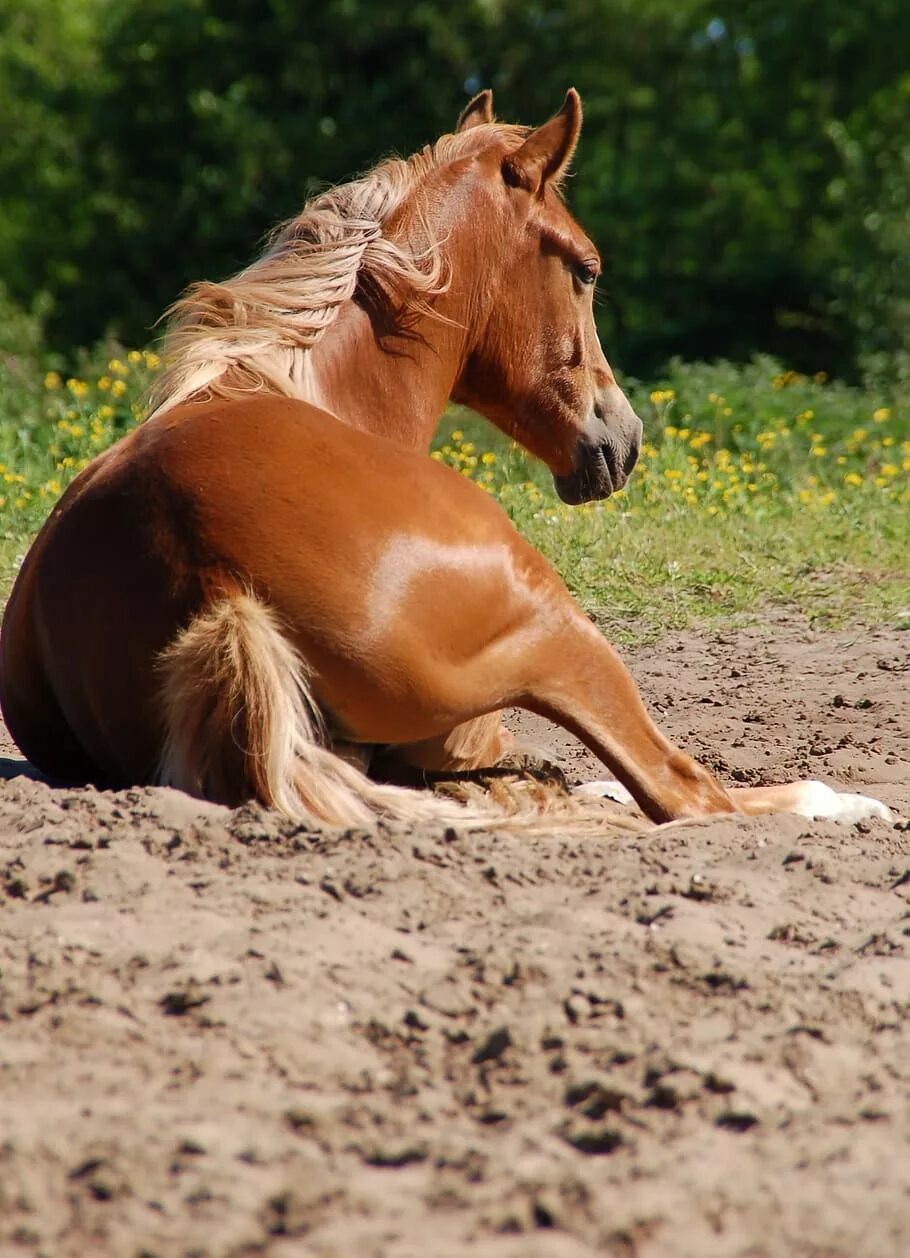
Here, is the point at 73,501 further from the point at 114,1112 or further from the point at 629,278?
the point at 629,278

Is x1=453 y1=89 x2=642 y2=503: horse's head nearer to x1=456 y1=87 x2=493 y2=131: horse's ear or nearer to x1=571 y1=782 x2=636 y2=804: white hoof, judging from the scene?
x1=456 y1=87 x2=493 y2=131: horse's ear

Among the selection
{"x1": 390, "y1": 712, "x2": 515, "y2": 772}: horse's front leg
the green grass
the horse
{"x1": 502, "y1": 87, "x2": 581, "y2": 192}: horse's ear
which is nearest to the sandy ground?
the horse

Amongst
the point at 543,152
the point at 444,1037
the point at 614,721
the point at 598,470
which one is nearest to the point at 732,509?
the point at 598,470

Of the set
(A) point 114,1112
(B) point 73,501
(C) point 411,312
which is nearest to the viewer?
(A) point 114,1112

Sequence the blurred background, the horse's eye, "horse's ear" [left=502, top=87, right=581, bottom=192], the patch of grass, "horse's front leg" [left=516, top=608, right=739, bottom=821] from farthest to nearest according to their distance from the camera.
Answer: the blurred background → the patch of grass → the horse's eye → "horse's ear" [left=502, top=87, right=581, bottom=192] → "horse's front leg" [left=516, top=608, right=739, bottom=821]

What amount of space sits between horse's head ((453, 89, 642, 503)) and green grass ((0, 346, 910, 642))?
862 millimetres

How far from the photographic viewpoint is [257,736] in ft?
11.3

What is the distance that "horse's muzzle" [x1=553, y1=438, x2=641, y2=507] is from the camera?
4.76 meters

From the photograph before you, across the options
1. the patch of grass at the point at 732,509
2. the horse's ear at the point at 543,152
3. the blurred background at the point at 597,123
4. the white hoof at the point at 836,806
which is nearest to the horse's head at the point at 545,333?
the horse's ear at the point at 543,152

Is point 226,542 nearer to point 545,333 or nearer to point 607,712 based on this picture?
point 607,712

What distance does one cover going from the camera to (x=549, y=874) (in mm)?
3283

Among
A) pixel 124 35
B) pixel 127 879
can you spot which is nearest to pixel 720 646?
pixel 127 879

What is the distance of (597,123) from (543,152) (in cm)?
1171

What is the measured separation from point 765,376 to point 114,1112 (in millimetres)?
9056
